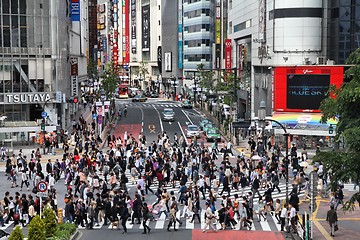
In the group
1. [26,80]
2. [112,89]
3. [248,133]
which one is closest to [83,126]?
[26,80]

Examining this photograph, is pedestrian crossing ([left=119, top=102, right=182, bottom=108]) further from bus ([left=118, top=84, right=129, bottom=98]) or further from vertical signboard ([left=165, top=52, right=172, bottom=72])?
vertical signboard ([left=165, top=52, right=172, bottom=72])

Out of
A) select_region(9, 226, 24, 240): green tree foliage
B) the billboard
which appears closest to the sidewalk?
select_region(9, 226, 24, 240): green tree foliage

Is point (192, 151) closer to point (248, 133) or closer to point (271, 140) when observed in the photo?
point (271, 140)

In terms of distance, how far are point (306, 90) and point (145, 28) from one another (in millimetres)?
122795

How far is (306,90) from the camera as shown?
2462 inches

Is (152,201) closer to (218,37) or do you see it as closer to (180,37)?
(218,37)

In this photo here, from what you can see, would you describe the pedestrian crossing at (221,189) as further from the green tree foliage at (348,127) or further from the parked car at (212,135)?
the parked car at (212,135)

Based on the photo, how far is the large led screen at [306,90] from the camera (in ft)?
203

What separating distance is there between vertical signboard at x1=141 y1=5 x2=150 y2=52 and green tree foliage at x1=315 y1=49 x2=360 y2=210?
15571cm

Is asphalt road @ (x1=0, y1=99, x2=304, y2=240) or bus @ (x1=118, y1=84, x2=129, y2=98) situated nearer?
asphalt road @ (x1=0, y1=99, x2=304, y2=240)

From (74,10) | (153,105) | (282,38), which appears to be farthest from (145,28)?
(282,38)

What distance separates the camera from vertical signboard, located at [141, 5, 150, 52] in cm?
17962

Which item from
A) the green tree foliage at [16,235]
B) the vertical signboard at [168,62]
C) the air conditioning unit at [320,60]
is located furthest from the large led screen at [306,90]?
the vertical signboard at [168,62]

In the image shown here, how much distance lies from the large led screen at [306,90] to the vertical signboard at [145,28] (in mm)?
118802
